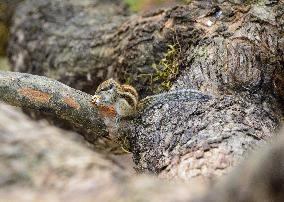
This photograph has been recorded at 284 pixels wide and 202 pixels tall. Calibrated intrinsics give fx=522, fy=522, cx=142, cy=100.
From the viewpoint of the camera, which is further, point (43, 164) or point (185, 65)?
point (43, 164)

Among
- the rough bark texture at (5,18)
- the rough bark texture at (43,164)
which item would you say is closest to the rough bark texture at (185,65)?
the rough bark texture at (5,18)

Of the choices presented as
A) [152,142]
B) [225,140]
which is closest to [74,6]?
[152,142]

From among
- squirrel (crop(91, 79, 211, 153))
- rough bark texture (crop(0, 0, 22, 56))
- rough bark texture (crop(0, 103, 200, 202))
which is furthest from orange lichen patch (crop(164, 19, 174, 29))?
rough bark texture (crop(0, 0, 22, 56))

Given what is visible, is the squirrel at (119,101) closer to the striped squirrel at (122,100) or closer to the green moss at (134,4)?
the striped squirrel at (122,100)

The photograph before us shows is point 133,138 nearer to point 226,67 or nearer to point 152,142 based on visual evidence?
point 152,142

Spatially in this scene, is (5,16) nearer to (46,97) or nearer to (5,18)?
(5,18)

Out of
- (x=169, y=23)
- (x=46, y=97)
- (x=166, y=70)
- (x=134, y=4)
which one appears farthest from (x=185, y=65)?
A: (x=134, y=4)
